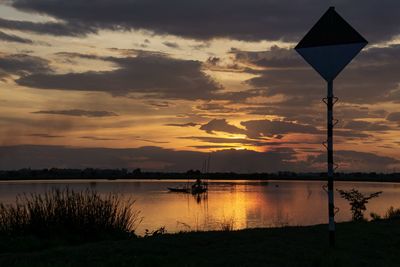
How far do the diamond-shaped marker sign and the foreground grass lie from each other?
348 centimetres

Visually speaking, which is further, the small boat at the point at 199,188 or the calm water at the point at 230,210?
the small boat at the point at 199,188

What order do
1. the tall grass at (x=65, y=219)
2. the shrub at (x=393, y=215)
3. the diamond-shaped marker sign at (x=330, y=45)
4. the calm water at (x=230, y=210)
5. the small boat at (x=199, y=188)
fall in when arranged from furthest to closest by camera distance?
the small boat at (x=199, y=188) → the calm water at (x=230, y=210) → the shrub at (x=393, y=215) → the tall grass at (x=65, y=219) → the diamond-shaped marker sign at (x=330, y=45)

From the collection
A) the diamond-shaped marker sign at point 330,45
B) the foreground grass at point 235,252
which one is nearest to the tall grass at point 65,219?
the foreground grass at point 235,252

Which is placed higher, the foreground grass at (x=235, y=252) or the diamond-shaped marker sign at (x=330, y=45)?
the diamond-shaped marker sign at (x=330, y=45)

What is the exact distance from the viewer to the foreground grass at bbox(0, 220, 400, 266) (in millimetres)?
8883

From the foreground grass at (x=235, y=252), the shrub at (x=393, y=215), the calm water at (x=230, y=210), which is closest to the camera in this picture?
the foreground grass at (x=235, y=252)

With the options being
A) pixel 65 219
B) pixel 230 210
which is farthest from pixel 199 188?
pixel 65 219

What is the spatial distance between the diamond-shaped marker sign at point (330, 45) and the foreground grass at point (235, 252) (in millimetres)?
3480

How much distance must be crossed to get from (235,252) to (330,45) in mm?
4633

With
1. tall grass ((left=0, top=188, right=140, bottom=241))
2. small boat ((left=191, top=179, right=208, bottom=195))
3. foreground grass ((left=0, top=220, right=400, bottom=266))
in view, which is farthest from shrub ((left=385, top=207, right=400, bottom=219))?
small boat ((left=191, top=179, right=208, bottom=195))

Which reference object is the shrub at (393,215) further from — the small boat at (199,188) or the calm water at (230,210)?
the small boat at (199,188)

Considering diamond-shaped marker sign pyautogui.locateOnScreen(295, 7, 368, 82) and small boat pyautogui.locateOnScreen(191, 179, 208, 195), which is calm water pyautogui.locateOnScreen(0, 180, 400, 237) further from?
diamond-shaped marker sign pyautogui.locateOnScreen(295, 7, 368, 82)

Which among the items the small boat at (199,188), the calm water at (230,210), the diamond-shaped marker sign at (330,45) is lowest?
the calm water at (230,210)

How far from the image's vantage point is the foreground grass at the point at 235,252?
8.88 metres
